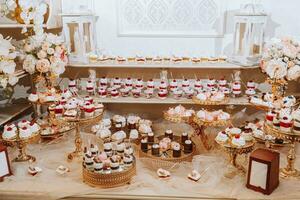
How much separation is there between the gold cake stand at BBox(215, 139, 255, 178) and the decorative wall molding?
123cm

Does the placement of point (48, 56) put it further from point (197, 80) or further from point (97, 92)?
point (197, 80)

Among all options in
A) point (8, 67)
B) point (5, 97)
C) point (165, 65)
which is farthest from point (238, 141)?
point (5, 97)

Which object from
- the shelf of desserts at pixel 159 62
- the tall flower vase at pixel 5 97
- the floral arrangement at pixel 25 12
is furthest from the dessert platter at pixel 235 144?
the tall flower vase at pixel 5 97

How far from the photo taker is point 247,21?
288cm

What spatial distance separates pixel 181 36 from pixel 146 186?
1.52 m

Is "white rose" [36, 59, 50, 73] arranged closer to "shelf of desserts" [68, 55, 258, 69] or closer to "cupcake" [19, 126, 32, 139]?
"shelf of desserts" [68, 55, 258, 69]

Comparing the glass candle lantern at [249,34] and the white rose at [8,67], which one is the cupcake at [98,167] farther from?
the glass candle lantern at [249,34]

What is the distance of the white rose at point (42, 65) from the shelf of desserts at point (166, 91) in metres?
0.32

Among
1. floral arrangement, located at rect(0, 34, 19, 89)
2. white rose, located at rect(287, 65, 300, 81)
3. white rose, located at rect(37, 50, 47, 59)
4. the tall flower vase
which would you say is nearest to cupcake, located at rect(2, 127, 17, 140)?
floral arrangement, located at rect(0, 34, 19, 89)

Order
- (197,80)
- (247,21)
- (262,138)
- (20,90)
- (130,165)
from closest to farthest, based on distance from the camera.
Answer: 1. (130,165)
2. (262,138)
3. (247,21)
4. (197,80)
5. (20,90)

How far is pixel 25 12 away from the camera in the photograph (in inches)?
110

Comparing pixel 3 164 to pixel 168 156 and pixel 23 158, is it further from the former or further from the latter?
pixel 168 156

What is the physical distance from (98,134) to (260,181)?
1.35 meters

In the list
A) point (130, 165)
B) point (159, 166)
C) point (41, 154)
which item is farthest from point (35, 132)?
point (159, 166)
